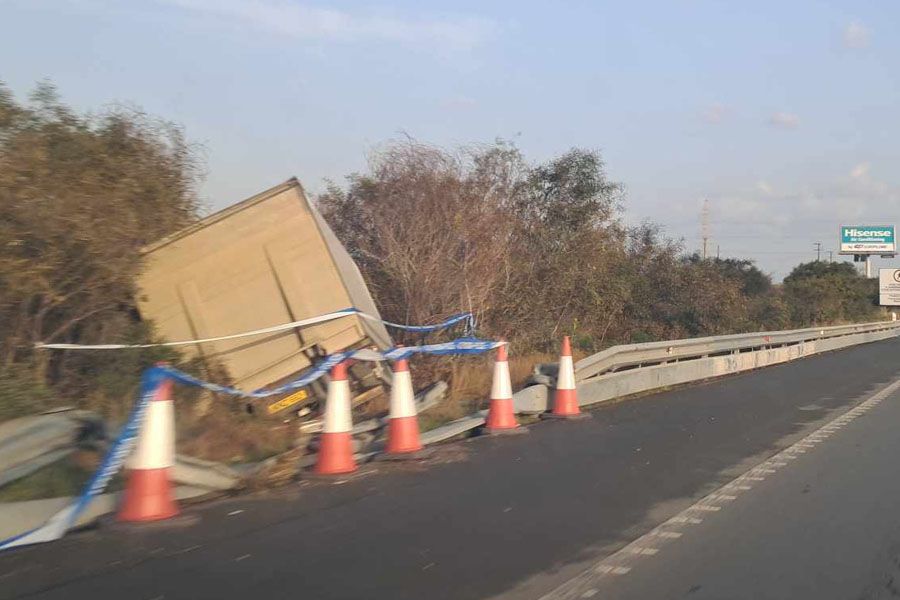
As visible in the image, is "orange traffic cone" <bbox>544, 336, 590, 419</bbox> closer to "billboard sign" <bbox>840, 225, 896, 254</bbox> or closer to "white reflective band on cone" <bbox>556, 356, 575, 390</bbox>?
"white reflective band on cone" <bbox>556, 356, 575, 390</bbox>

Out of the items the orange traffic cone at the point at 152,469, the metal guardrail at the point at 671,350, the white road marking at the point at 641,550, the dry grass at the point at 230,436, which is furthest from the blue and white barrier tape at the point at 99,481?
the metal guardrail at the point at 671,350

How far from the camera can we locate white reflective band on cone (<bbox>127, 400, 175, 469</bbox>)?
631cm

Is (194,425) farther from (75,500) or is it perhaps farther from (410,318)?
(410,318)

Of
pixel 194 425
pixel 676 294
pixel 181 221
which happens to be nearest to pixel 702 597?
pixel 194 425

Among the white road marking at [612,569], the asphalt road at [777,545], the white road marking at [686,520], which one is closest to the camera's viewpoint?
the asphalt road at [777,545]

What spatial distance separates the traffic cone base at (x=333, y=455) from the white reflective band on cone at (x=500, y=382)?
2.67 meters

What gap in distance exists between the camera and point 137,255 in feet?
30.2

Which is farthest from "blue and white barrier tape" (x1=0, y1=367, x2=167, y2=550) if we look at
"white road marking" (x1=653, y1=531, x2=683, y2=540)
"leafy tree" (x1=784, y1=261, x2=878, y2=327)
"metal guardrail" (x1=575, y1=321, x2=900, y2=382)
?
"leafy tree" (x1=784, y1=261, x2=878, y2=327)

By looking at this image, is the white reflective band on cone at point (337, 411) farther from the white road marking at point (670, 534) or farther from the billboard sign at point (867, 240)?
the billboard sign at point (867, 240)

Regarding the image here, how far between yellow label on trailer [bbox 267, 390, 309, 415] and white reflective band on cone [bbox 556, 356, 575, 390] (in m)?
3.67

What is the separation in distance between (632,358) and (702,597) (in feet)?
30.9

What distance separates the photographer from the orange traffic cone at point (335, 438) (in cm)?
802

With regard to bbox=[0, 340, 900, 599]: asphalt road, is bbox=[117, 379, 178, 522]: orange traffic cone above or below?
above

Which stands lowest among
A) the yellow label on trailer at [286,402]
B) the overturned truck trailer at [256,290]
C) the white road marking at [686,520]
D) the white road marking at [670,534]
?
the white road marking at [670,534]
